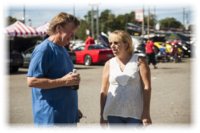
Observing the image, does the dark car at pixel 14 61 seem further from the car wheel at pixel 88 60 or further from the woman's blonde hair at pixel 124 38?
the woman's blonde hair at pixel 124 38

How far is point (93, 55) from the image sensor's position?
22.2 m

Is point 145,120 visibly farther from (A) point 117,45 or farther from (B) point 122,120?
(A) point 117,45

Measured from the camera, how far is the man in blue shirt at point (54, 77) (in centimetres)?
315

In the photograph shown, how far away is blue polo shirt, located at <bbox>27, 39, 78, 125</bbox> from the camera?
317 cm

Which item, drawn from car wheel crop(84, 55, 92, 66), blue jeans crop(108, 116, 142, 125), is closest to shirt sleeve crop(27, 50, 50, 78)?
blue jeans crop(108, 116, 142, 125)

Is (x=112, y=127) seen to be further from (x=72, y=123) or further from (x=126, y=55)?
(x=126, y=55)

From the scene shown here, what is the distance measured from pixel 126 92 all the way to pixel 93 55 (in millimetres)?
18732

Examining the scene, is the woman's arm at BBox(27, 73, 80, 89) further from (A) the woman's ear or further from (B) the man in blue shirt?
(A) the woman's ear

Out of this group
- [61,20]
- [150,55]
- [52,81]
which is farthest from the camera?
[150,55]

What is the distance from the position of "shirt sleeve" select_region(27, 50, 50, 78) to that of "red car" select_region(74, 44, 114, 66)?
61.2ft

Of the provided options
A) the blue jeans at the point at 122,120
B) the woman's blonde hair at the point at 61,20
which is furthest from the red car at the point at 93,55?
the woman's blonde hair at the point at 61,20

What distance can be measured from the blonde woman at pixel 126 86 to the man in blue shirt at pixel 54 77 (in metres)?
0.36

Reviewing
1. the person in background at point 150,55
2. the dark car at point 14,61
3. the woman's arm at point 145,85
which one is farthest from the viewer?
the person in background at point 150,55

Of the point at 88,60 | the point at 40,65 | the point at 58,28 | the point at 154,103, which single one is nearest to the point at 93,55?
the point at 88,60
